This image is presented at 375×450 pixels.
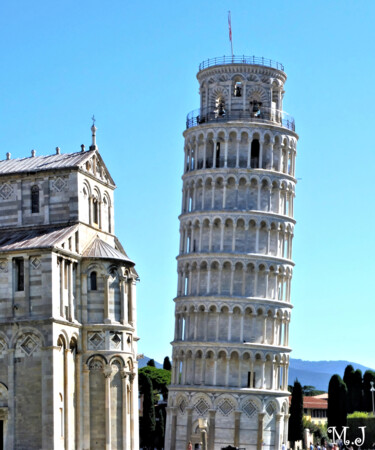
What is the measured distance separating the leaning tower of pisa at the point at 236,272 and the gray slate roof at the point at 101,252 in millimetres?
32401

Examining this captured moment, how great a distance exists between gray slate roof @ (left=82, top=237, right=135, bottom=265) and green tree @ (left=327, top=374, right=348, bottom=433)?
180 feet

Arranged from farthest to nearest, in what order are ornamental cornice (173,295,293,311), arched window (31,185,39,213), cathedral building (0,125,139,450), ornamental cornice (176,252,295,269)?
ornamental cornice (176,252,295,269)
ornamental cornice (173,295,293,311)
arched window (31,185,39,213)
cathedral building (0,125,139,450)

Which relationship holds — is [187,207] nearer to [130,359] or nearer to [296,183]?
[296,183]

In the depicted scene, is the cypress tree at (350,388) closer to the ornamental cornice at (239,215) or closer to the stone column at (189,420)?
the ornamental cornice at (239,215)

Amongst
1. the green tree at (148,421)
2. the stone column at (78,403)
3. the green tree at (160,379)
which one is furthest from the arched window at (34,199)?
the green tree at (160,379)

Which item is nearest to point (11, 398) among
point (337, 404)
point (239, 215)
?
point (239, 215)

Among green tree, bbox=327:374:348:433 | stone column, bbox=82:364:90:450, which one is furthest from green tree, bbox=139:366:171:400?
stone column, bbox=82:364:90:450

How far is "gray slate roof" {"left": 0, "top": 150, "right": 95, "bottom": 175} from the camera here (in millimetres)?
71250

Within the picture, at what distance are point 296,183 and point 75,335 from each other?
4533cm

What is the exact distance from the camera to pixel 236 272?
10281 centimetres

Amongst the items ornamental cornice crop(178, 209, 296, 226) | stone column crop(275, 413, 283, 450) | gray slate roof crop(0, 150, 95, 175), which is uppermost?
gray slate roof crop(0, 150, 95, 175)

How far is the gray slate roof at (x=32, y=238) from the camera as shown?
66438 mm

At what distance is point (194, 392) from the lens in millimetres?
102375

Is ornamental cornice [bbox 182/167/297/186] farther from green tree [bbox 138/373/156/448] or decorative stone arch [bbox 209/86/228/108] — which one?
green tree [bbox 138/373/156/448]
